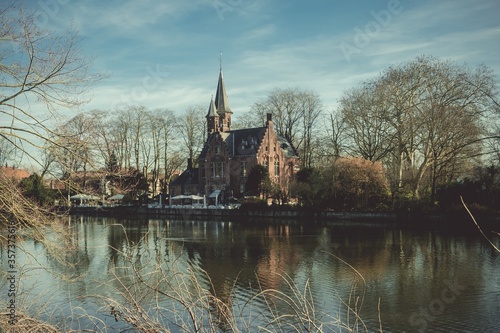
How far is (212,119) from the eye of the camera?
191 feet

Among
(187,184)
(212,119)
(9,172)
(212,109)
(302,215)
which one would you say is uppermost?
(212,109)

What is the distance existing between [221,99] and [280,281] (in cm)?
4598

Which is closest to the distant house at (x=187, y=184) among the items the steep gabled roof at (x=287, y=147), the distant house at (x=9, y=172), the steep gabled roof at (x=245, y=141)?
the steep gabled roof at (x=245, y=141)

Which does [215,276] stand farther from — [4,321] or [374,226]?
[374,226]

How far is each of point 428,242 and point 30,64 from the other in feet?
65.6

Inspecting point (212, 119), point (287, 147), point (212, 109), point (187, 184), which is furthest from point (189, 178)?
point (287, 147)

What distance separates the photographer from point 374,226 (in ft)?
98.7

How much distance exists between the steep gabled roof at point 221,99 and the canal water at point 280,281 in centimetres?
3124

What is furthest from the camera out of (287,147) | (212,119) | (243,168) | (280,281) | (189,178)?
(212,119)

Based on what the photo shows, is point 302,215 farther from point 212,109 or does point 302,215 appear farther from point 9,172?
point 9,172

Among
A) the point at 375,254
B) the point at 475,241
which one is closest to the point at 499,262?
the point at 375,254

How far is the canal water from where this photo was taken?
7.00 m

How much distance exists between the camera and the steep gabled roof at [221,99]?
58.1 metres

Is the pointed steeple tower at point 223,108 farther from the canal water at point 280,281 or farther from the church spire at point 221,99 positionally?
the canal water at point 280,281
